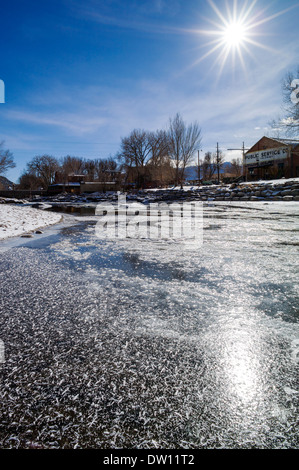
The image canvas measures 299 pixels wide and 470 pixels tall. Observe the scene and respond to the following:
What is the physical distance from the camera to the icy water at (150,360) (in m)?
0.97

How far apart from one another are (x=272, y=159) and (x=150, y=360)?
3883 cm

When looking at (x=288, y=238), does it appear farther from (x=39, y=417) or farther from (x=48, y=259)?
(x=39, y=417)

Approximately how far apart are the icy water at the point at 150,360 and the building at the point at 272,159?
33.9 m

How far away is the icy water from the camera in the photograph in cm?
97

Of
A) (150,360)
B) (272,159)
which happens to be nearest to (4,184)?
(272,159)

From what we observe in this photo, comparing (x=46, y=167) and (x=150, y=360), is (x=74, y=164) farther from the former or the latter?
(x=150, y=360)

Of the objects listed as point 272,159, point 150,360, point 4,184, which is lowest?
point 150,360

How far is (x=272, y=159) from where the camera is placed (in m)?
34.2

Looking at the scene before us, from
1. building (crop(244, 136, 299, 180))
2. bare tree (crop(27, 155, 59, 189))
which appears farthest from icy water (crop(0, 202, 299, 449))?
bare tree (crop(27, 155, 59, 189))

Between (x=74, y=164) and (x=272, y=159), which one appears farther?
(x=74, y=164)

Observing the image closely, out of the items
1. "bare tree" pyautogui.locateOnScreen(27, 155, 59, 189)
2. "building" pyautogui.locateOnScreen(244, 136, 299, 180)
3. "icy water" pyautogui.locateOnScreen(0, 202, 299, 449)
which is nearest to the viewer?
"icy water" pyautogui.locateOnScreen(0, 202, 299, 449)

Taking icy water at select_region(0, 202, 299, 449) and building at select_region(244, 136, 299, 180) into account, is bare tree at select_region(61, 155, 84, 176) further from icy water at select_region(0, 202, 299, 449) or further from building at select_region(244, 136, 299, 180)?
icy water at select_region(0, 202, 299, 449)

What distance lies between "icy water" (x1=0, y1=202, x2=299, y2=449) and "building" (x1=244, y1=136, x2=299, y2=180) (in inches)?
1334

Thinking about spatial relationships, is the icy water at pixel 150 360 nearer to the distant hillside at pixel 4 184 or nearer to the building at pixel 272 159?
the building at pixel 272 159
